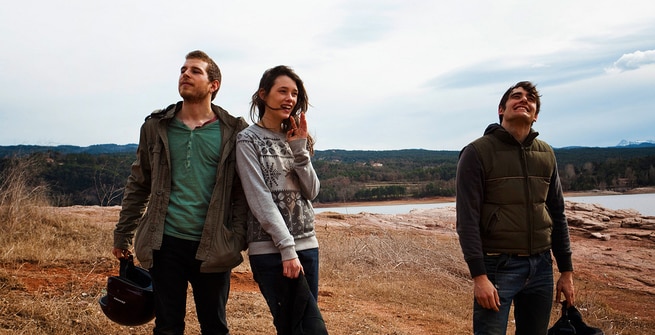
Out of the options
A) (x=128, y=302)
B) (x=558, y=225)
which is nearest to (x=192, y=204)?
(x=128, y=302)

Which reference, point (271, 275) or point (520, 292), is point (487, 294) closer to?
point (520, 292)

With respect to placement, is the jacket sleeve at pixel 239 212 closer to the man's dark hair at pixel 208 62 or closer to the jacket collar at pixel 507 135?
the man's dark hair at pixel 208 62

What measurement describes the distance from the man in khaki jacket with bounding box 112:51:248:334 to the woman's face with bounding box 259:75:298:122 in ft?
0.86

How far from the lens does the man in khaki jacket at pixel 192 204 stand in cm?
265

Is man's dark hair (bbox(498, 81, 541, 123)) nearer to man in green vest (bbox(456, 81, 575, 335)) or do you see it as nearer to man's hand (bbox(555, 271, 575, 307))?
man in green vest (bbox(456, 81, 575, 335))

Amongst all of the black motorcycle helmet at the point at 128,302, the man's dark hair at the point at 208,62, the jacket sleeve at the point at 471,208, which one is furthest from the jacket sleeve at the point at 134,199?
the jacket sleeve at the point at 471,208

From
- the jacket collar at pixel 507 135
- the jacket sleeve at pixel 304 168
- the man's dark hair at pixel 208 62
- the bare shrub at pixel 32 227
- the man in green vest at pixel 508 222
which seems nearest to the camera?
the jacket sleeve at pixel 304 168

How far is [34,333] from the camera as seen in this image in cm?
367

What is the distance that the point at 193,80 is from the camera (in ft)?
9.14

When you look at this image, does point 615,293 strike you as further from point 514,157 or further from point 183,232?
point 183,232

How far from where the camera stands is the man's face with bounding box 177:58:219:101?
2.79 metres

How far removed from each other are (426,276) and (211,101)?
6.51 meters

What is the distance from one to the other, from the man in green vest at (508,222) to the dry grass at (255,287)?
2.53 meters

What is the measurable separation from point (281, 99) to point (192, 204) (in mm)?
689
